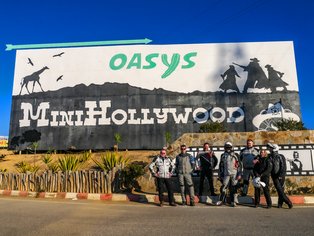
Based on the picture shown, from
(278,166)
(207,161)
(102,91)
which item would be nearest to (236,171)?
(278,166)

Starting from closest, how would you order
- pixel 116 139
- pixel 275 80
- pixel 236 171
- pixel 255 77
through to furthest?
1. pixel 236 171
2. pixel 116 139
3. pixel 275 80
4. pixel 255 77

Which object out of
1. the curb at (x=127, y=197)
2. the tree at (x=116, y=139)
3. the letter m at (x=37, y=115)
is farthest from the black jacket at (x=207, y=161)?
the letter m at (x=37, y=115)

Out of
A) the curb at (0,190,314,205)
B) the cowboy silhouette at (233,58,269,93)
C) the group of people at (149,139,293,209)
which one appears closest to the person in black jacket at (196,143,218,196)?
the group of people at (149,139,293,209)

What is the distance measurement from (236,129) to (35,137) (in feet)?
45.7

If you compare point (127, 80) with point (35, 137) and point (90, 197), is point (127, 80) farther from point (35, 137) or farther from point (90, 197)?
point (90, 197)

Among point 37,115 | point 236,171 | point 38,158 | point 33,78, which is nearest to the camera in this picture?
point 236,171

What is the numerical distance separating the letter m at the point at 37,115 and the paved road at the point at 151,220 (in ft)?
45.0

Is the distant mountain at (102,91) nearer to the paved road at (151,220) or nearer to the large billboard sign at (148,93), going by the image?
the large billboard sign at (148,93)

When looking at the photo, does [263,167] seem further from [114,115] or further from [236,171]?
[114,115]

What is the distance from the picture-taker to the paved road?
5.62 m

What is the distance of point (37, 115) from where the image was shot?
22.0m

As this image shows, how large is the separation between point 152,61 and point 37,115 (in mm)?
9067

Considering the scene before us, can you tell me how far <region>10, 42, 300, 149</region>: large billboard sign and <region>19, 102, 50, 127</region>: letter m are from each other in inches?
2.8

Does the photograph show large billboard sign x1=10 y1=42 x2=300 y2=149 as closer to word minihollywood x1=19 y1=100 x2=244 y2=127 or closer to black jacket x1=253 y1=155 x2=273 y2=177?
word minihollywood x1=19 y1=100 x2=244 y2=127
